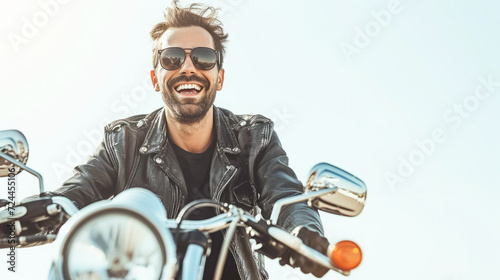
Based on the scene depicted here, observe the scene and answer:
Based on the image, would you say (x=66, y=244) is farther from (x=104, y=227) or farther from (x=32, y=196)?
(x=32, y=196)

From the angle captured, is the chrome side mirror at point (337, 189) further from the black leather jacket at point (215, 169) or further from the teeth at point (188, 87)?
the teeth at point (188, 87)

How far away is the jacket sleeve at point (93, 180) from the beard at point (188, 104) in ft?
1.54

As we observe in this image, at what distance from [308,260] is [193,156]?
5.70 ft

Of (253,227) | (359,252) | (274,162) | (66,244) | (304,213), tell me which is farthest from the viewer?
(274,162)

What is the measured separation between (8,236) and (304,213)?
3.52 ft

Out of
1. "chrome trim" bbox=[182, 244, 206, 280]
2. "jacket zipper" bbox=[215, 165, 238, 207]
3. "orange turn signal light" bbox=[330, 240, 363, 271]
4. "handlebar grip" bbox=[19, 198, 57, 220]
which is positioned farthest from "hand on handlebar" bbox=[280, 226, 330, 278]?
"jacket zipper" bbox=[215, 165, 238, 207]

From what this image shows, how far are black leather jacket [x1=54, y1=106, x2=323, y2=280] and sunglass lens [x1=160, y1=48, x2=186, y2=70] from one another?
568mm

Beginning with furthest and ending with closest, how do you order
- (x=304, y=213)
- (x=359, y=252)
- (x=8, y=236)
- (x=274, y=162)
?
(x=274, y=162) < (x=304, y=213) < (x=8, y=236) < (x=359, y=252)

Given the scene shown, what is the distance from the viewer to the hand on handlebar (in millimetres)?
1558

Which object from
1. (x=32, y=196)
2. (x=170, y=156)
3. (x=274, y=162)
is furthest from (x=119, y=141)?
(x=32, y=196)

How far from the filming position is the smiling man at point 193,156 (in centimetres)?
283

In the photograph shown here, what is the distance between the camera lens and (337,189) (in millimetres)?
1548

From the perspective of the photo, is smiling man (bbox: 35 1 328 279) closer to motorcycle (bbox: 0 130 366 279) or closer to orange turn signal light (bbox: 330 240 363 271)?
motorcycle (bbox: 0 130 366 279)

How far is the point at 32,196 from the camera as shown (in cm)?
179
